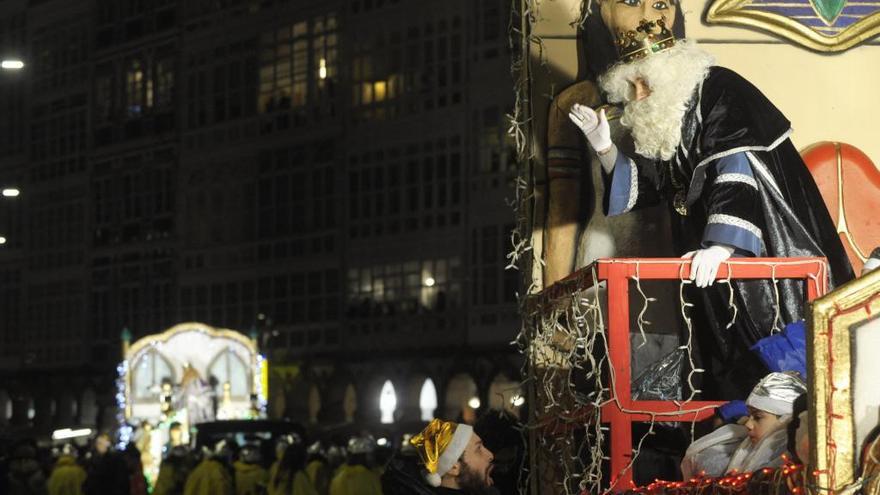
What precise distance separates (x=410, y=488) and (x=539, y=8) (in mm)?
2208

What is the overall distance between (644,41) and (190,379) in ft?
114

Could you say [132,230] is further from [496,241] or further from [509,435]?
[509,435]

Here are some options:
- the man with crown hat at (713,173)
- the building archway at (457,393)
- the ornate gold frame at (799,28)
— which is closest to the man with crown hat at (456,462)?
the man with crown hat at (713,173)

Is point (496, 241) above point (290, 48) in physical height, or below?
below

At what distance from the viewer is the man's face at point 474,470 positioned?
7.56 metres

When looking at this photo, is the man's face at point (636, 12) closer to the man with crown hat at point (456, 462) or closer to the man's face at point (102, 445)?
the man with crown hat at point (456, 462)

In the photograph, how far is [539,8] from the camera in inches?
333

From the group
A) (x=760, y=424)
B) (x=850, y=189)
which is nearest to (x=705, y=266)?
(x=760, y=424)

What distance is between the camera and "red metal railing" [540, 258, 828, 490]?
20.8 feet

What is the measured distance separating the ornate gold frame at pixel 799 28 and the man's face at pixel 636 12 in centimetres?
61

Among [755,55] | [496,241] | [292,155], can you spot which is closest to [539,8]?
[755,55]

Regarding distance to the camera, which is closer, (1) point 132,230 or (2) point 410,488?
→ (2) point 410,488

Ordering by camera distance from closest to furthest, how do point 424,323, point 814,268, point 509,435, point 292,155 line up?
point 814,268 < point 509,435 < point 424,323 < point 292,155

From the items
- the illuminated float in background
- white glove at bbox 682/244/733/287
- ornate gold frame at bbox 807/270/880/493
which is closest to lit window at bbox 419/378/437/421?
the illuminated float in background
